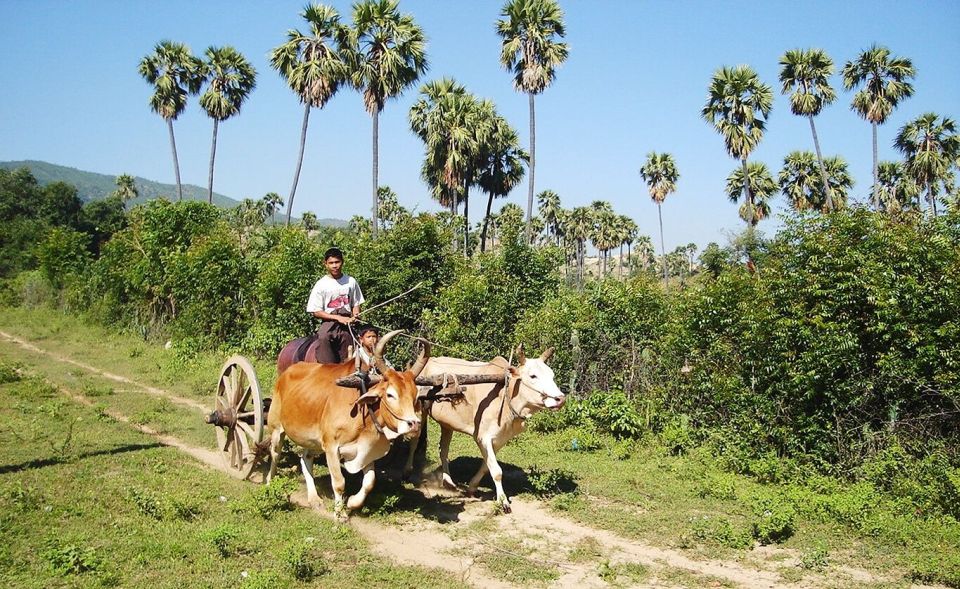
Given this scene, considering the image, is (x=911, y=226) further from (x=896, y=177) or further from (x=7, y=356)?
(x=896, y=177)

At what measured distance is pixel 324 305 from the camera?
8703 mm

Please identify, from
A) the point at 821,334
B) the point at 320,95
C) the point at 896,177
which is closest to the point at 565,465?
the point at 821,334

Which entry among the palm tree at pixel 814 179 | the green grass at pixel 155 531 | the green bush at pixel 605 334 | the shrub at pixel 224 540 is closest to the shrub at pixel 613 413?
the green bush at pixel 605 334

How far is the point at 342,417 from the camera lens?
7.13 metres

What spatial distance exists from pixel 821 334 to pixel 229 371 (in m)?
7.92

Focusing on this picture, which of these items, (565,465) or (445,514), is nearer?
(445,514)

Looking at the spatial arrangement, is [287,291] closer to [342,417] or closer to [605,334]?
[605,334]

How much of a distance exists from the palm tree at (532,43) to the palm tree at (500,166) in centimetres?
731

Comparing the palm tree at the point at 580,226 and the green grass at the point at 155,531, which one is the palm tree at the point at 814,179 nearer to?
the palm tree at the point at 580,226

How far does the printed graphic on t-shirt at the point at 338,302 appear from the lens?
867 cm

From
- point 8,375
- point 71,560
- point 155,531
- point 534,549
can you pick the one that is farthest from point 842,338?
point 8,375

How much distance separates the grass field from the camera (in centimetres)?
576

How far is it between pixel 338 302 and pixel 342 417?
2.00 meters

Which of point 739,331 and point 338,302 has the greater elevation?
point 338,302
